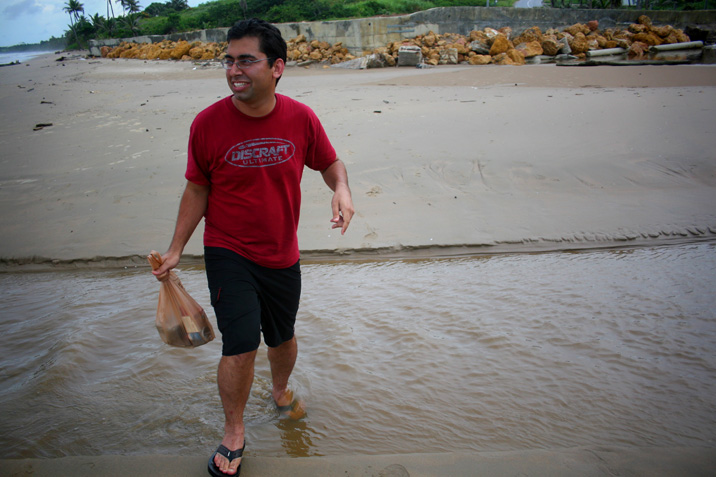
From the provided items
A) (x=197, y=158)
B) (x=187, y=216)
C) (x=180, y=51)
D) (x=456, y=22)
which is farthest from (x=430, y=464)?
(x=180, y=51)

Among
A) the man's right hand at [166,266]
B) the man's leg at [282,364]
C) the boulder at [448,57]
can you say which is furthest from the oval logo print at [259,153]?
the boulder at [448,57]

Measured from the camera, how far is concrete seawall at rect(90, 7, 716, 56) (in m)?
20.8

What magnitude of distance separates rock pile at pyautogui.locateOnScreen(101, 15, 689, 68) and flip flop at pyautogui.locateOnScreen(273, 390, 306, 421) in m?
15.6

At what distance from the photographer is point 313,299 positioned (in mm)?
3980

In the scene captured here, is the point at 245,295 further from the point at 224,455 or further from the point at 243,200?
the point at 224,455

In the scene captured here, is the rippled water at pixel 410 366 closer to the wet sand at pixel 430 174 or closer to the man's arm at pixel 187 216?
the wet sand at pixel 430 174

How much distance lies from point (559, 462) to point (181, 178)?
519 cm

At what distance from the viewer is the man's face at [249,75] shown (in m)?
2.09

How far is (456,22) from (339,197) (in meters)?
21.4

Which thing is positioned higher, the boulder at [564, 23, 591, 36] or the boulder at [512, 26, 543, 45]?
the boulder at [564, 23, 591, 36]

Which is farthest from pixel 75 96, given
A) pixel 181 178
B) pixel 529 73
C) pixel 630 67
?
pixel 630 67

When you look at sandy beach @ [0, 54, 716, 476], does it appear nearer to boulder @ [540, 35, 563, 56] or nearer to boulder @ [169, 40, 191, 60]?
boulder @ [540, 35, 563, 56]

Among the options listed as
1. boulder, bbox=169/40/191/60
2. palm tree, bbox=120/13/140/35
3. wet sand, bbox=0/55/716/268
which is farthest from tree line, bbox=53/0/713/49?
wet sand, bbox=0/55/716/268

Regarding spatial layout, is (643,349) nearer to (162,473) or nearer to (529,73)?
(162,473)
